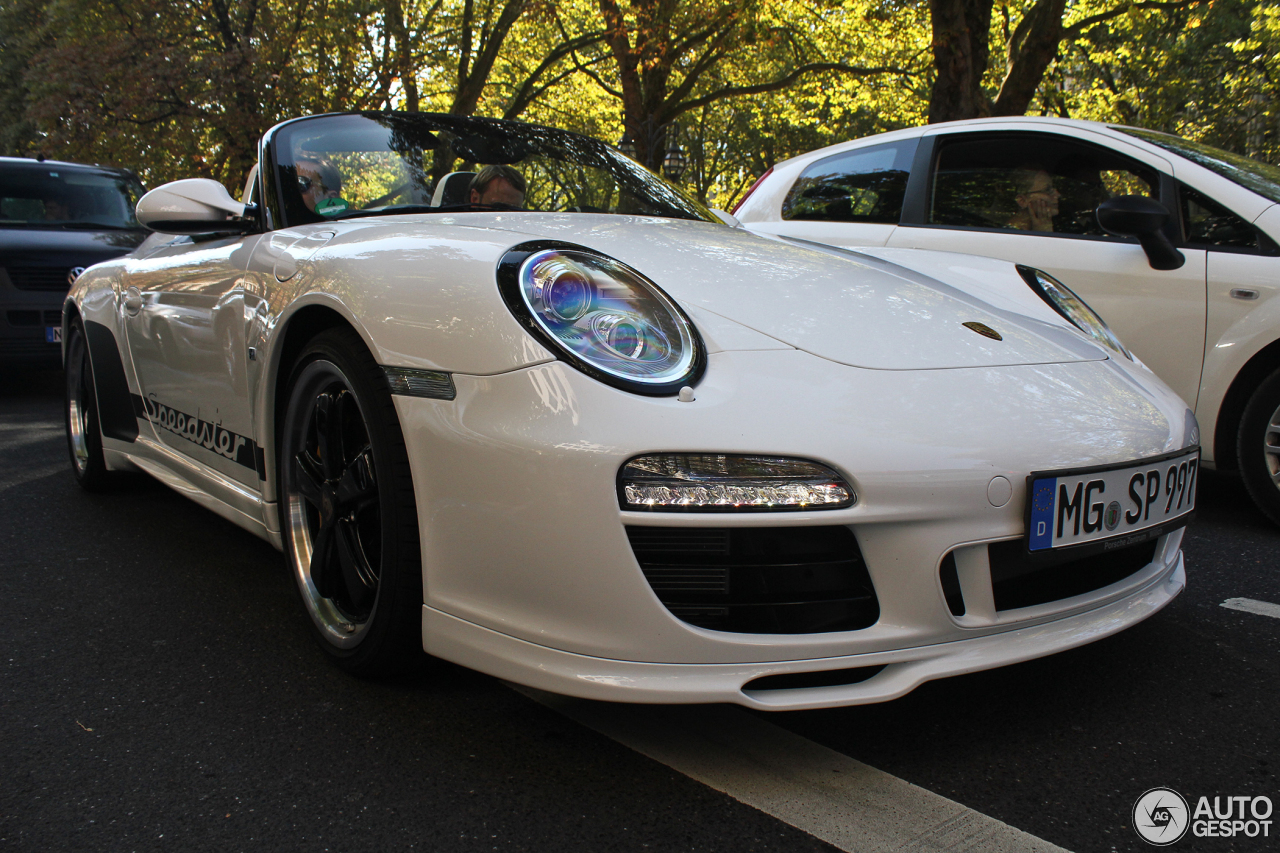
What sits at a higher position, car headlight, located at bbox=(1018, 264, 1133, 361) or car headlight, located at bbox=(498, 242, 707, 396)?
car headlight, located at bbox=(498, 242, 707, 396)

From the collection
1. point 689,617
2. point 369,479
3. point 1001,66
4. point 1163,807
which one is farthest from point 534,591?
point 1001,66

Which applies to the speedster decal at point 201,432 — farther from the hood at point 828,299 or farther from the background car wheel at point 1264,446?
the background car wheel at point 1264,446

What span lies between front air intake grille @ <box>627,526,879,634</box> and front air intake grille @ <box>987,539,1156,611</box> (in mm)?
246

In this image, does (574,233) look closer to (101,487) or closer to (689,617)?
(689,617)

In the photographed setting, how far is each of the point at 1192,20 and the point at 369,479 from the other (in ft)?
63.2

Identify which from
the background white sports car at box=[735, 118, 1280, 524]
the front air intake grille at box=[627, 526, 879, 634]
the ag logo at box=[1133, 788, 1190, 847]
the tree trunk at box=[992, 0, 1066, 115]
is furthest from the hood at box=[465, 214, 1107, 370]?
the tree trunk at box=[992, 0, 1066, 115]

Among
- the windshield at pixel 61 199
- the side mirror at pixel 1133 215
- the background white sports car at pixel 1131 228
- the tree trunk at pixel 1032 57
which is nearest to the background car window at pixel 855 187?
the background white sports car at pixel 1131 228

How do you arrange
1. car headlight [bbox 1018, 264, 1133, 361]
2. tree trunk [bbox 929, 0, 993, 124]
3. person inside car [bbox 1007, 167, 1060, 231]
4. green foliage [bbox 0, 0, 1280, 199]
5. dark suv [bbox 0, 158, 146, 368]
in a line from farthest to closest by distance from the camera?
1. green foliage [bbox 0, 0, 1280, 199]
2. tree trunk [bbox 929, 0, 993, 124]
3. dark suv [bbox 0, 158, 146, 368]
4. person inside car [bbox 1007, 167, 1060, 231]
5. car headlight [bbox 1018, 264, 1133, 361]

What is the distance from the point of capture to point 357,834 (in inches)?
62.7

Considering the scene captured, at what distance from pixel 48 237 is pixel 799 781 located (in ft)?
25.4

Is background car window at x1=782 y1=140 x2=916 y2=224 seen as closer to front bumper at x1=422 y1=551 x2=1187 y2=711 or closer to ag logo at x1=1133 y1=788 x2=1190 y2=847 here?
front bumper at x1=422 y1=551 x2=1187 y2=711

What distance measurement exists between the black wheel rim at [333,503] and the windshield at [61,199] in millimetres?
6788

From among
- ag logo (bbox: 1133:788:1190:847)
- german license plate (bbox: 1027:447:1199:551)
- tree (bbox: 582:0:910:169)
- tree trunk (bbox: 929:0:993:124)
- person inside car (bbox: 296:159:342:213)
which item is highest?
tree (bbox: 582:0:910:169)

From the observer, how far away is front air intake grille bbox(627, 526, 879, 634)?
1629mm
